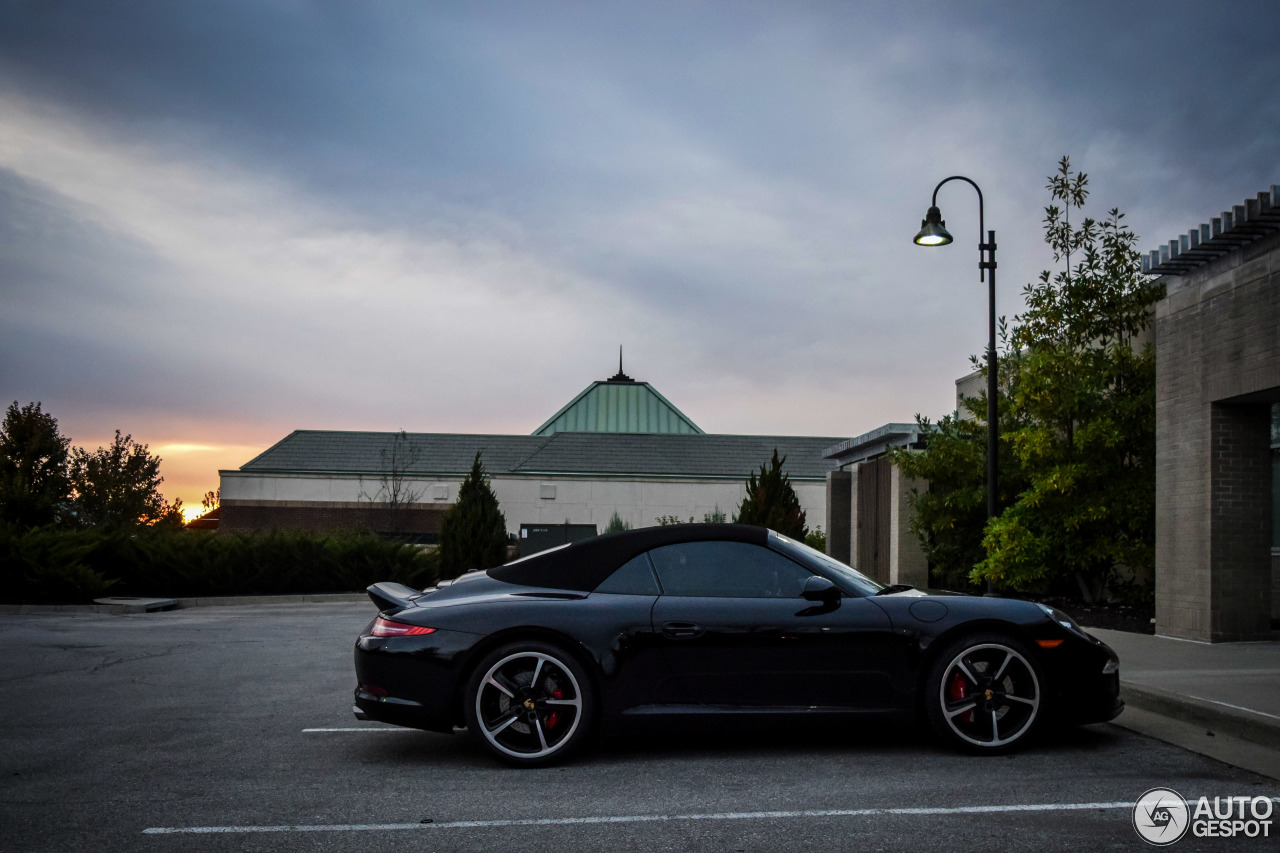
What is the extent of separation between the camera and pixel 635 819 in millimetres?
4535

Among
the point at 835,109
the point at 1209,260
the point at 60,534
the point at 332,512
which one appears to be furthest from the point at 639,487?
the point at 1209,260

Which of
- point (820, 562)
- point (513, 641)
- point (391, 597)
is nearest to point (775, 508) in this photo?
point (820, 562)

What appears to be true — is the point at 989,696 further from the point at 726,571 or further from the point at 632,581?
the point at 632,581

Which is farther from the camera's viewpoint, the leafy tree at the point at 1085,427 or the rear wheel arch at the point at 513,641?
the leafy tree at the point at 1085,427

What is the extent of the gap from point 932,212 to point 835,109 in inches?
99.5

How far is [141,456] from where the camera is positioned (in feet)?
144

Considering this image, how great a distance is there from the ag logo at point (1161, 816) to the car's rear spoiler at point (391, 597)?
377cm

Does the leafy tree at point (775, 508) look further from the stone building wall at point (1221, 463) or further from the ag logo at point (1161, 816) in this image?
the ag logo at point (1161, 816)

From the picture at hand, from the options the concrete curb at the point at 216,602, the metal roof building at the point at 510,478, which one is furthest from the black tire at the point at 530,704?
the metal roof building at the point at 510,478

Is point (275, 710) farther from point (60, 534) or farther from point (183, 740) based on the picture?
point (60, 534)

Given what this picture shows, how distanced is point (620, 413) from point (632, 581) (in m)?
48.0

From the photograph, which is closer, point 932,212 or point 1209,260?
point 1209,260

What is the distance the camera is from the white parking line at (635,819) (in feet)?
14.4
